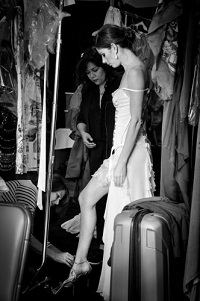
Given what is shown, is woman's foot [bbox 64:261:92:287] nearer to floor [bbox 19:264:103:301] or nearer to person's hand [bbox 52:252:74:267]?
floor [bbox 19:264:103:301]

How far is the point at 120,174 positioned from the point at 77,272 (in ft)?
2.38

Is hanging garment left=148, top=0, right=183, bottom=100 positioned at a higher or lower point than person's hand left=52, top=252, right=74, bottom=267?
higher

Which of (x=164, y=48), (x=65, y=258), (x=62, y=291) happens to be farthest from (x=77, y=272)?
(x=164, y=48)

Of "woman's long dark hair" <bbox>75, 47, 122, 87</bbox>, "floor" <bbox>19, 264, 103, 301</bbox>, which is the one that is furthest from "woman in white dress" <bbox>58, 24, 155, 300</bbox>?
"woman's long dark hair" <bbox>75, 47, 122, 87</bbox>

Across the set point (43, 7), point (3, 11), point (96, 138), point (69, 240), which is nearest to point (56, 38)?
point (43, 7)

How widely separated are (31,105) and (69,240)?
1288 mm

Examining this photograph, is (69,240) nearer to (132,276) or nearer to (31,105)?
(31,105)

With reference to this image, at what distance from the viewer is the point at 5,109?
2.82 meters

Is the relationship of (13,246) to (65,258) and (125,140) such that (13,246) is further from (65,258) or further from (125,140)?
(65,258)

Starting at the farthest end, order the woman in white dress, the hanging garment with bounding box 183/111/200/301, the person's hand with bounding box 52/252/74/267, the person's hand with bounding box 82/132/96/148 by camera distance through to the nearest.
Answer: the person's hand with bounding box 82/132/96/148
the person's hand with bounding box 52/252/74/267
the woman in white dress
the hanging garment with bounding box 183/111/200/301

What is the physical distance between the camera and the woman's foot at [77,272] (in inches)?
92.9

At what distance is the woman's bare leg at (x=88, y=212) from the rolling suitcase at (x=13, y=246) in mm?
834

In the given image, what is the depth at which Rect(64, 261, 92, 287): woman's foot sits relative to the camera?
2359 millimetres

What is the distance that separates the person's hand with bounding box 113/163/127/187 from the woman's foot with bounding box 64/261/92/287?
62cm
